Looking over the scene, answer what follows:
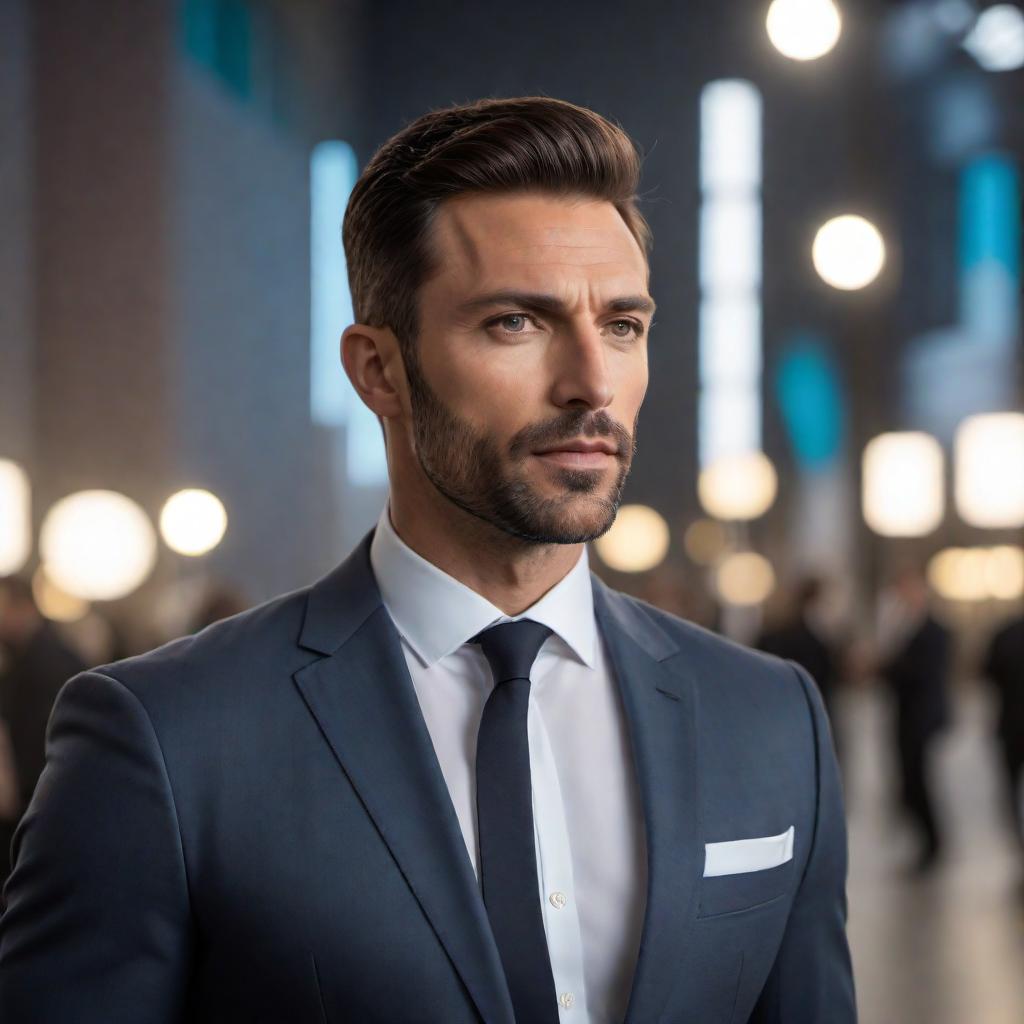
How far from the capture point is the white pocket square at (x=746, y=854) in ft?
4.93

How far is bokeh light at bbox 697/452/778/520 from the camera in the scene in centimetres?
1759

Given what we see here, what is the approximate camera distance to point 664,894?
1442 mm

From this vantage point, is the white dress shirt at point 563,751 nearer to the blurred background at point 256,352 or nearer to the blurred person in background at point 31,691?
the blurred background at point 256,352

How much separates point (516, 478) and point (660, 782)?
38cm

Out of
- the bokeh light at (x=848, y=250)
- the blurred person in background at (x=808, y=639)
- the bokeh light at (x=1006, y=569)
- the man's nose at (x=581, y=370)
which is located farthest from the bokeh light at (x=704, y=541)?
the man's nose at (x=581, y=370)

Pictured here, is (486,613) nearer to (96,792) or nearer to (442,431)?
(442,431)

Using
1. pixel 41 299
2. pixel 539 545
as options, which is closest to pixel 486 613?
pixel 539 545

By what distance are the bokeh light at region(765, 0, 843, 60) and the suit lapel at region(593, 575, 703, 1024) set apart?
8.45ft

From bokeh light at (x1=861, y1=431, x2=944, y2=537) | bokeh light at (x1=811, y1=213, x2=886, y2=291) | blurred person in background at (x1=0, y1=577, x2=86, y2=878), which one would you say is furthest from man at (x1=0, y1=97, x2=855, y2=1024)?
bokeh light at (x1=861, y1=431, x2=944, y2=537)

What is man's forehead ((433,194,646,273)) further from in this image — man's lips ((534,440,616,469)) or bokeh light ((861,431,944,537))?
bokeh light ((861,431,944,537))

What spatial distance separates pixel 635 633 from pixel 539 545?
230 mm

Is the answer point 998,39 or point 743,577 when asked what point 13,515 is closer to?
point 998,39

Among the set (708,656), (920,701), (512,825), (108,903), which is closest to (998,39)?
(920,701)

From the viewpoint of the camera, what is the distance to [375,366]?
159 centimetres
